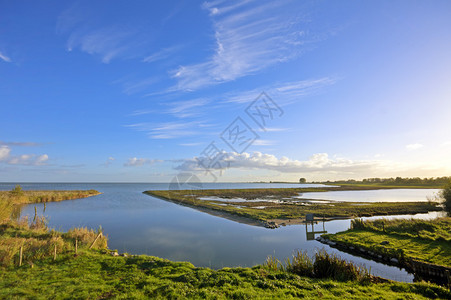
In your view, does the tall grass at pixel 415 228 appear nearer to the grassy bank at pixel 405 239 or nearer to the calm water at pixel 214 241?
the grassy bank at pixel 405 239

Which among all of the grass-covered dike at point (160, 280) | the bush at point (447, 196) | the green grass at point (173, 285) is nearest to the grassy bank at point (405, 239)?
the grass-covered dike at point (160, 280)

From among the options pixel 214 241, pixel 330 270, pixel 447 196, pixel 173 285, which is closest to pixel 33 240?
pixel 173 285

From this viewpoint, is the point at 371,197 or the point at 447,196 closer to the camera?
the point at 447,196

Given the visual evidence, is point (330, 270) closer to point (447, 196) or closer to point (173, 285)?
point (173, 285)

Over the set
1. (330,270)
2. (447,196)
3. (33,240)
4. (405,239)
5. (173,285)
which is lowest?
(405,239)

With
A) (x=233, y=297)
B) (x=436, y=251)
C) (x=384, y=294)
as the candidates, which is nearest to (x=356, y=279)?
(x=384, y=294)

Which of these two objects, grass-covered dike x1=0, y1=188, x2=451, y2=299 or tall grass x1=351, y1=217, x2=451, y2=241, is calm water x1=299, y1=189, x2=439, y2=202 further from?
grass-covered dike x1=0, y1=188, x2=451, y2=299

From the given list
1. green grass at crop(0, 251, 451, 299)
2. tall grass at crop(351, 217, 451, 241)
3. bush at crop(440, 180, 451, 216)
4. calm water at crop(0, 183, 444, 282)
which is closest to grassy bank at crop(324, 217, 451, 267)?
tall grass at crop(351, 217, 451, 241)

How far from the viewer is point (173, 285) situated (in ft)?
37.9

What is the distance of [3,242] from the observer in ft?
54.3

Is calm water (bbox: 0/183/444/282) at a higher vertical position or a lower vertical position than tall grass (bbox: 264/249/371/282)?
lower

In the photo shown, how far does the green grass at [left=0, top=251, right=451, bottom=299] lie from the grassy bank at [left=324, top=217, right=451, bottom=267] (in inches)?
306

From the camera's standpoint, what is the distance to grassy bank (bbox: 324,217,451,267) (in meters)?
17.9

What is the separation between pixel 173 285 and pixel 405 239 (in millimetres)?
23372
